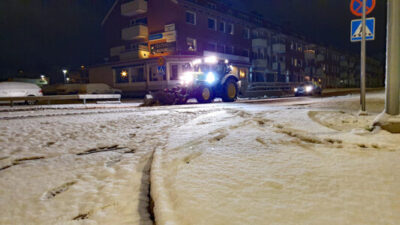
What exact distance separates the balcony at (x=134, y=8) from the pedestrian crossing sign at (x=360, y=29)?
2740cm

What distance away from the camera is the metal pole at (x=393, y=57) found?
518 cm

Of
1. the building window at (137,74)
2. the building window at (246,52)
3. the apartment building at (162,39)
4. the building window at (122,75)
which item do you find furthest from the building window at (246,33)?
the building window at (122,75)

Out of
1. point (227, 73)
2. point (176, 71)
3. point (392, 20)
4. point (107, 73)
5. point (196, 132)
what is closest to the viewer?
point (392, 20)

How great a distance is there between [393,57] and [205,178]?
491cm

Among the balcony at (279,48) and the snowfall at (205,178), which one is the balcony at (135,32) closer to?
the balcony at (279,48)

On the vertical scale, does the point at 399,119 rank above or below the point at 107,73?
below

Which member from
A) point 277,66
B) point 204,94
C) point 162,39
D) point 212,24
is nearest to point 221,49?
point 212,24

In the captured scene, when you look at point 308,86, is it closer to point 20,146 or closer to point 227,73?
point 227,73

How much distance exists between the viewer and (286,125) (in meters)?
6.41

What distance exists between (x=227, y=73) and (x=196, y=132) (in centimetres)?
1070

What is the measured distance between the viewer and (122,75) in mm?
32219

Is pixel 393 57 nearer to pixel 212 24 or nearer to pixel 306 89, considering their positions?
pixel 306 89

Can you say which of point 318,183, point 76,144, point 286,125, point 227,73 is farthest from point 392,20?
point 227,73

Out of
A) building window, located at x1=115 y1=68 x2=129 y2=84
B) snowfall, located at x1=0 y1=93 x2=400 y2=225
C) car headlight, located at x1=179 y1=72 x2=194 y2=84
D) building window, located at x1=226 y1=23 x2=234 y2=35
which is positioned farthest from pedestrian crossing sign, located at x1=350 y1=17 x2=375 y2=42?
building window, located at x1=226 y1=23 x2=234 y2=35
